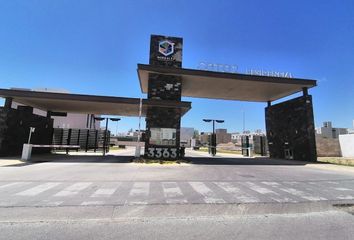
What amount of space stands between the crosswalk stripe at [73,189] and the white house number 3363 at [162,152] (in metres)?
11.1

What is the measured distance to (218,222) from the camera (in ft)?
17.8

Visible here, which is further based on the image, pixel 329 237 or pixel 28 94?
pixel 28 94

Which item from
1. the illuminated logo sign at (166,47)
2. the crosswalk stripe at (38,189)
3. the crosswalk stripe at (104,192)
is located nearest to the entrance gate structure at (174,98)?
the illuminated logo sign at (166,47)

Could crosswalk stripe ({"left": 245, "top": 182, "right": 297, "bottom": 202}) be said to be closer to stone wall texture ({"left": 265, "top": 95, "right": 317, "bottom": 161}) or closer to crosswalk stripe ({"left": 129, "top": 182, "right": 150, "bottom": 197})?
crosswalk stripe ({"left": 129, "top": 182, "right": 150, "bottom": 197})

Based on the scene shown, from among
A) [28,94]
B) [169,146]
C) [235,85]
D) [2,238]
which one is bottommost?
[2,238]

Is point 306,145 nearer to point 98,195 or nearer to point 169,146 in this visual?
point 169,146

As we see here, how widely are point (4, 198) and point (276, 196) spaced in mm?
8132

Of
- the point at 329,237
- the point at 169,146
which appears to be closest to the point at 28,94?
the point at 169,146

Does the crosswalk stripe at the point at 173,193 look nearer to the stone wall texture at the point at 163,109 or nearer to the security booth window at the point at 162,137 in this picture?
the security booth window at the point at 162,137

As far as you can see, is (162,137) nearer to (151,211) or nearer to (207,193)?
(207,193)

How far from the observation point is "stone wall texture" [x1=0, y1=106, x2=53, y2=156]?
20.9m

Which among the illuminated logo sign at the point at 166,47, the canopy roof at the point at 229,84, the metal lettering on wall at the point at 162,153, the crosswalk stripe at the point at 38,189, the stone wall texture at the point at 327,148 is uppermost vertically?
the illuminated logo sign at the point at 166,47

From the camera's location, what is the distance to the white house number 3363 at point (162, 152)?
67.9ft

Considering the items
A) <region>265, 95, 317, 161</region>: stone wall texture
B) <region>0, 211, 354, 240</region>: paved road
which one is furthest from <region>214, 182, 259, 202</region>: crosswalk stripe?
<region>265, 95, 317, 161</region>: stone wall texture
